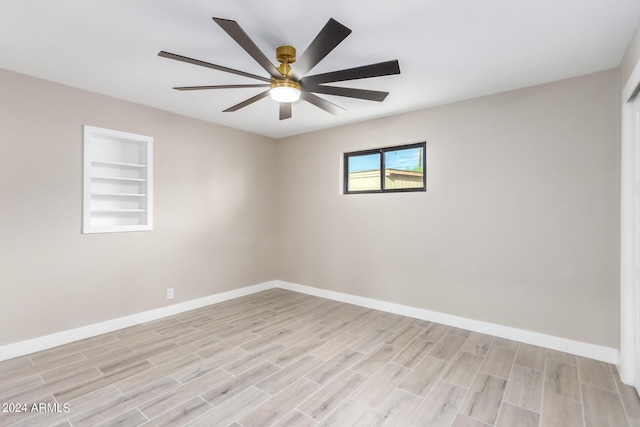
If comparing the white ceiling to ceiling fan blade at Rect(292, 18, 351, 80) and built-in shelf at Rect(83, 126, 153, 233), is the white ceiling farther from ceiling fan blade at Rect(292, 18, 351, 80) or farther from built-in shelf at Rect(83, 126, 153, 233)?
built-in shelf at Rect(83, 126, 153, 233)

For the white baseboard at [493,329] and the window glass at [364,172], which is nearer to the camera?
the white baseboard at [493,329]

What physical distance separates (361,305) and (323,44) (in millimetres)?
3383

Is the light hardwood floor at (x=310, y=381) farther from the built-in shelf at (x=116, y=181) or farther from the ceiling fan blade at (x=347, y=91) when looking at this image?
the ceiling fan blade at (x=347, y=91)

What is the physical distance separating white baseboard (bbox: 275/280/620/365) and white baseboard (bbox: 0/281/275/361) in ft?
5.39

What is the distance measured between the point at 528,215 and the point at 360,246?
2.00 m

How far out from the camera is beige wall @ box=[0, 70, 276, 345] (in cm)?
280

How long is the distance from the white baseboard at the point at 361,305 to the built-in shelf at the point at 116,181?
1.03m

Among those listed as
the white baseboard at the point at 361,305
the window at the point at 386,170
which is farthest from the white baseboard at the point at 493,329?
the window at the point at 386,170

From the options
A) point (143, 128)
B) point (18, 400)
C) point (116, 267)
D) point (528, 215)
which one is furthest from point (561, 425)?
point (143, 128)

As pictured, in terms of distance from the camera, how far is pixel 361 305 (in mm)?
4270

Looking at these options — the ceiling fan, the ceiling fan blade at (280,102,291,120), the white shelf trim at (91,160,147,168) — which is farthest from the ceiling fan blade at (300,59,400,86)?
the white shelf trim at (91,160,147,168)

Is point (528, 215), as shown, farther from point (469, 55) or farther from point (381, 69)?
point (381, 69)

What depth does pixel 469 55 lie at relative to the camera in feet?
8.12

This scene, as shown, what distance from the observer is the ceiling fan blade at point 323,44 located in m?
1.61
